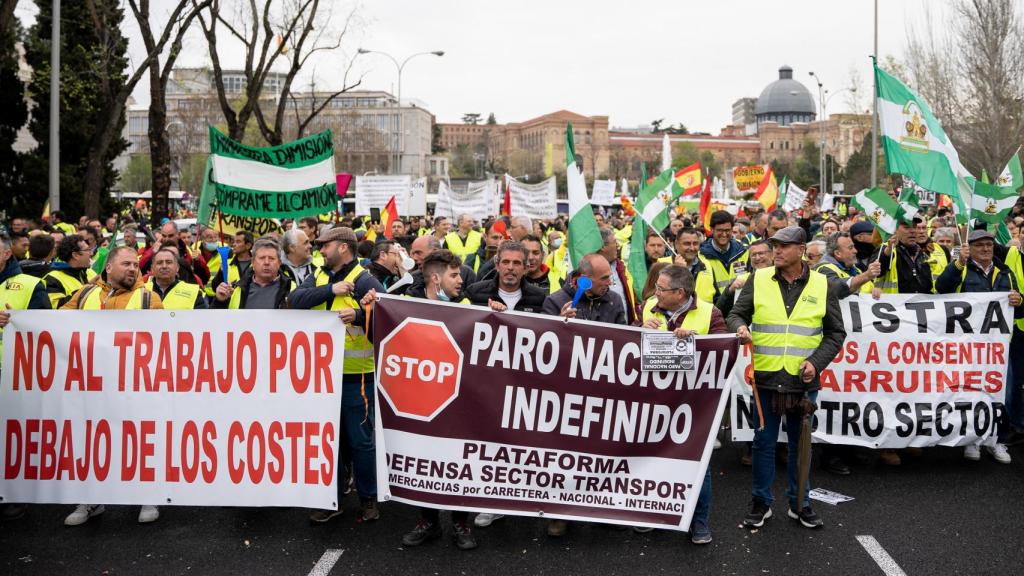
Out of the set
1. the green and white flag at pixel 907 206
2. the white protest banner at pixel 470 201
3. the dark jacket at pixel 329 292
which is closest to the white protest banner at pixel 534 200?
the white protest banner at pixel 470 201

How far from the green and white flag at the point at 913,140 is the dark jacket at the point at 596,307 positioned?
3347mm

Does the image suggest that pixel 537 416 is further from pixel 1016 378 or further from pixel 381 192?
pixel 381 192

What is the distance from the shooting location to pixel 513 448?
5.53 m

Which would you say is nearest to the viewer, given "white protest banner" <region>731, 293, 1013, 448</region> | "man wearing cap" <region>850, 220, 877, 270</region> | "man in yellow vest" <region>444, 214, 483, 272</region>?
"white protest banner" <region>731, 293, 1013, 448</region>

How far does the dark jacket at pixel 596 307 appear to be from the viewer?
5.83 m

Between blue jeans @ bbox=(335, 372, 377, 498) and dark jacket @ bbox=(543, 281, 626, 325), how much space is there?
1.25 meters

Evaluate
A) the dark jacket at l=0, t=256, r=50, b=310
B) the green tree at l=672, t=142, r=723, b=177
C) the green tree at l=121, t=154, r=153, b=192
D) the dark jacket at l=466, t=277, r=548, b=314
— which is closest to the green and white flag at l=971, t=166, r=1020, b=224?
the dark jacket at l=466, t=277, r=548, b=314

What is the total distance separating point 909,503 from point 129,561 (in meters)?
5.02

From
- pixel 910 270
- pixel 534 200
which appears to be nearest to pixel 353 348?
pixel 910 270

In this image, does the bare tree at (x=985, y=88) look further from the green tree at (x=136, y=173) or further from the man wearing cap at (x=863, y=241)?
the green tree at (x=136, y=173)

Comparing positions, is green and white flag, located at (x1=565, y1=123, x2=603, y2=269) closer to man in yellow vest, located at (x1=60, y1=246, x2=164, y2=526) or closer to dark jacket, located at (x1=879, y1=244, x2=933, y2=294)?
man in yellow vest, located at (x1=60, y1=246, x2=164, y2=526)

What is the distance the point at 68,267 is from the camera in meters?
7.69

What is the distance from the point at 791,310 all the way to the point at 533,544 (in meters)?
2.16

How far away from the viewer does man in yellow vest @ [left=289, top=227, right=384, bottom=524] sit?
584cm
